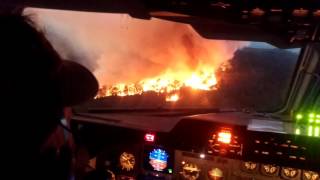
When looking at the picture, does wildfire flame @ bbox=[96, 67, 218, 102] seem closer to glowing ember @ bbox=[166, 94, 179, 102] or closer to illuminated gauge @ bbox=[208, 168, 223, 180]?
glowing ember @ bbox=[166, 94, 179, 102]

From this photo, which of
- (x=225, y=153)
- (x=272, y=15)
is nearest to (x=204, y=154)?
(x=225, y=153)

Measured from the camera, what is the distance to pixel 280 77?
14.1 feet

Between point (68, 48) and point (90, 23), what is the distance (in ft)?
1.28

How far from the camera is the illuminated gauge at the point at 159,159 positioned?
13.5 feet

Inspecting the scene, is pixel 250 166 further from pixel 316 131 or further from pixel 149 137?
pixel 149 137

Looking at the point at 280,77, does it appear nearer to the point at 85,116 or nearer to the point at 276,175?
the point at 276,175

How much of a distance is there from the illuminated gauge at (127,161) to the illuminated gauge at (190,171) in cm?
53

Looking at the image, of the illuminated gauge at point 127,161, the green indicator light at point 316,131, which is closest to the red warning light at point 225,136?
the green indicator light at point 316,131

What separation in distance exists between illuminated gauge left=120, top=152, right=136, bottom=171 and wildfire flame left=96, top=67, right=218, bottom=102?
2.19 ft

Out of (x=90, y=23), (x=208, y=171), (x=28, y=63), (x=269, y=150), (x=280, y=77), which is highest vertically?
(x=90, y=23)

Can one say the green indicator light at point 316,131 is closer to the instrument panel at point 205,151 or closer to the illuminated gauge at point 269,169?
the instrument panel at point 205,151

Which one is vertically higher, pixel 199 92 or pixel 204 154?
pixel 199 92

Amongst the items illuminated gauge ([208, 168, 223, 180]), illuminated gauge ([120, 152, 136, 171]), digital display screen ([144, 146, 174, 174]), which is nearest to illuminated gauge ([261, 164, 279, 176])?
illuminated gauge ([208, 168, 223, 180])

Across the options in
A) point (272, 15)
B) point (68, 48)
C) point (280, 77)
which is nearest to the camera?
point (272, 15)
